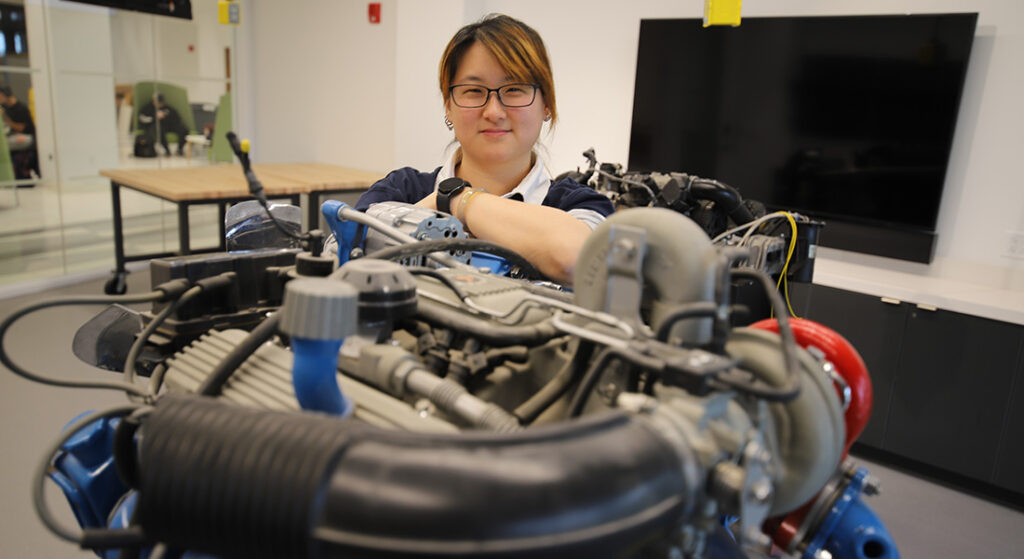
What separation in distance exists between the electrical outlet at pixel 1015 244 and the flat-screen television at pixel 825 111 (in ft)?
0.81

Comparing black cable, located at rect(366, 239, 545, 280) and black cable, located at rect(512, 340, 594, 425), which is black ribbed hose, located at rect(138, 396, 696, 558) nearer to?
black cable, located at rect(512, 340, 594, 425)

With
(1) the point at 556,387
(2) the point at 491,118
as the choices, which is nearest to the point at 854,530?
(1) the point at 556,387

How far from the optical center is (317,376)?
512 millimetres

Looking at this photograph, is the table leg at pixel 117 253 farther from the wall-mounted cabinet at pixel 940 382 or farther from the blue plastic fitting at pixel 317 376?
the blue plastic fitting at pixel 317 376

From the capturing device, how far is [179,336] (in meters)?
0.72

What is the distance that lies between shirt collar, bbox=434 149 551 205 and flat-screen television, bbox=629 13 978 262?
5.73 feet

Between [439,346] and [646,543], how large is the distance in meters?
0.29

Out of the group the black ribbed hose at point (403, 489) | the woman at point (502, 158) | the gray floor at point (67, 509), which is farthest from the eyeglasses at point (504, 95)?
the gray floor at point (67, 509)

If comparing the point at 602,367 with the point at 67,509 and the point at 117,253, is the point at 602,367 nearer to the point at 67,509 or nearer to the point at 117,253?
the point at 67,509

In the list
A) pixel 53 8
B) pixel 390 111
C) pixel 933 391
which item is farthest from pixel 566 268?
pixel 53 8

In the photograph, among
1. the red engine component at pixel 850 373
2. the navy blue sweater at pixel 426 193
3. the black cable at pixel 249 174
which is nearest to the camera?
the red engine component at pixel 850 373

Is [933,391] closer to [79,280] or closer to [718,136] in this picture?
[718,136]

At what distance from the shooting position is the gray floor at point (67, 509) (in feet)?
5.94

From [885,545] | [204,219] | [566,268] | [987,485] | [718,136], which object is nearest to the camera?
[885,545]
